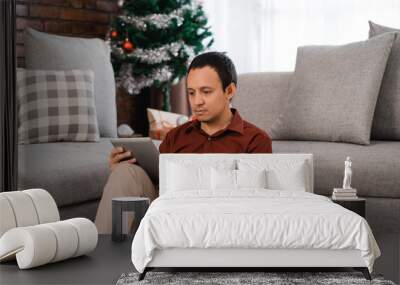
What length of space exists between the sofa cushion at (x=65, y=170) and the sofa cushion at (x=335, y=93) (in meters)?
1.00

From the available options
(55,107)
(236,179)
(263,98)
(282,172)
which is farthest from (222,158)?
(55,107)

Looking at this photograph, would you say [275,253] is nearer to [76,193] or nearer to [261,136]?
[261,136]

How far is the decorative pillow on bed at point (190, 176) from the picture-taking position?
2629mm

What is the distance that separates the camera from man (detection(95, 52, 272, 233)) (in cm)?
293

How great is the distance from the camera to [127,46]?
17.9 ft

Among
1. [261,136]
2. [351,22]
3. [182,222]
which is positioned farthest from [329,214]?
[351,22]

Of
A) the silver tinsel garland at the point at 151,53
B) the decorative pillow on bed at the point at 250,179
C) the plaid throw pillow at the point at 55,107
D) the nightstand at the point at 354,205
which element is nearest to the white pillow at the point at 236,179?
the decorative pillow on bed at the point at 250,179

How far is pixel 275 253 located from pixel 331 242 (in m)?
0.17

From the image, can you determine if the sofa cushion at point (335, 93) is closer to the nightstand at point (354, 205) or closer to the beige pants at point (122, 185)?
the nightstand at point (354, 205)

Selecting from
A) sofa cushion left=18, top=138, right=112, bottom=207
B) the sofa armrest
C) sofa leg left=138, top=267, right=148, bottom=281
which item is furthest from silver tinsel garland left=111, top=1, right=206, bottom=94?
sofa leg left=138, top=267, right=148, bottom=281

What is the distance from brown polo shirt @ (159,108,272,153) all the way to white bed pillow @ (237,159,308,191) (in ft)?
0.84

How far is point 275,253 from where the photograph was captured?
2.15 m

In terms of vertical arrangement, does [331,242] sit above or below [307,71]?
below

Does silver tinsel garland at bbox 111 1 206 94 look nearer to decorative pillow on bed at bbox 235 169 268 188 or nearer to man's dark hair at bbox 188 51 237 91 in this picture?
man's dark hair at bbox 188 51 237 91
